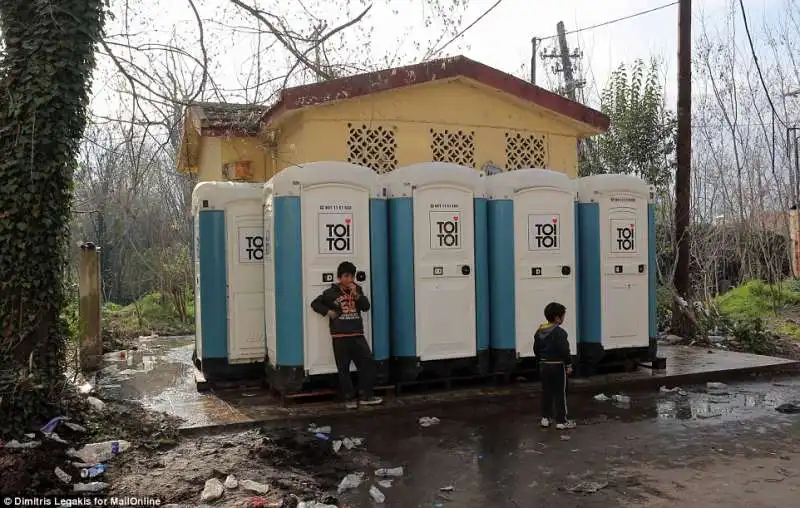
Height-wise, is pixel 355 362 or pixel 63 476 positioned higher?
pixel 355 362

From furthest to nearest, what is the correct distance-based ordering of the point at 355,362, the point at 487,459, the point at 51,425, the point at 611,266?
the point at 611,266 → the point at 355,362 → the point at 51,425 → the point at 487,459

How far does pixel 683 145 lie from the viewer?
1150cm

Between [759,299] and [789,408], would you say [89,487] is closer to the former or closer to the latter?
[789,408]

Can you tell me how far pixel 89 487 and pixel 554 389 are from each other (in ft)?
13.4

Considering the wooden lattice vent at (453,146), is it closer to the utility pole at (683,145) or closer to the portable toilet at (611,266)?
the portable toilet at (611,266)

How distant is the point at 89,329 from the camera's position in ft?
32.2

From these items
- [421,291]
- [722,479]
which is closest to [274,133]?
[421,291]

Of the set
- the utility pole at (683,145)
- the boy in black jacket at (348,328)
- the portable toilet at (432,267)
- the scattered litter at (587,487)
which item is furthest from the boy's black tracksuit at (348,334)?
the utility pole at (683,145)

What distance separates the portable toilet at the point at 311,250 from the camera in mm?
6961

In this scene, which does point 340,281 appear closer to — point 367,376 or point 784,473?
point 367,376

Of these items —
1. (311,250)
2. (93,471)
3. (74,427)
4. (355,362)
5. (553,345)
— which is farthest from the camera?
(355,362)

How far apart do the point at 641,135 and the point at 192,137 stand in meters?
8.73

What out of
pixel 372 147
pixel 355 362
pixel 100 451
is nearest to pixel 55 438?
pixel 100 451

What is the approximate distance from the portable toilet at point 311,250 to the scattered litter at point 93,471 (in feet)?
7.16
